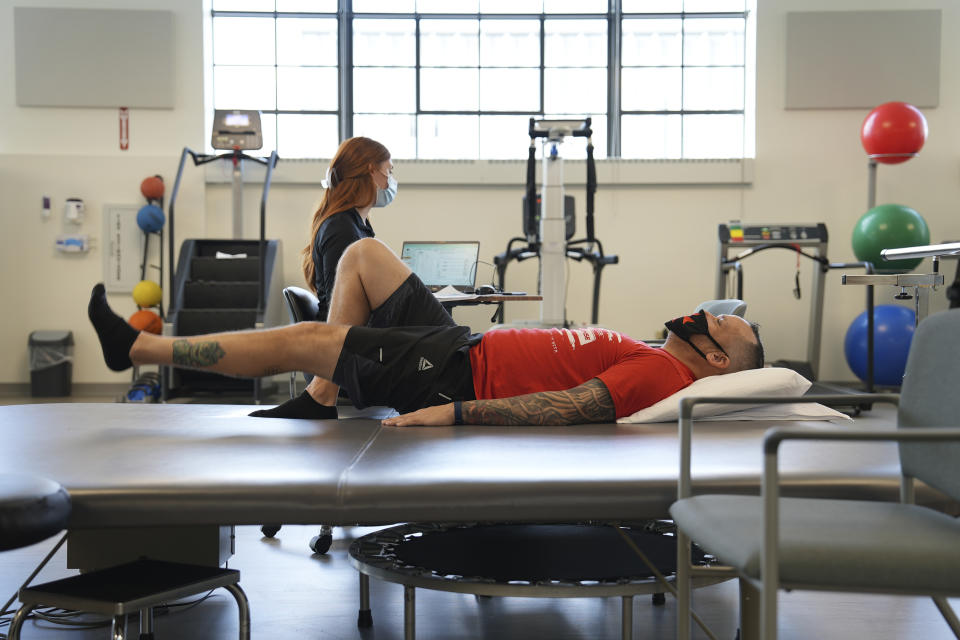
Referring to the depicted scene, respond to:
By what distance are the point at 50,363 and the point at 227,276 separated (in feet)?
4.81

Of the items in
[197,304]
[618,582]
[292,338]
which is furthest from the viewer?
[197,304]

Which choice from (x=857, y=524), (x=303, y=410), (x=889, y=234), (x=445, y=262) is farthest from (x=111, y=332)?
(x=889, y=234)

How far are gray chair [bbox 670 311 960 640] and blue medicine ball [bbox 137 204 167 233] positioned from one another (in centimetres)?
560

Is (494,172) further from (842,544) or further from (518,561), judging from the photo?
(842,544)

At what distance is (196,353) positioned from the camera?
2236 millimetres

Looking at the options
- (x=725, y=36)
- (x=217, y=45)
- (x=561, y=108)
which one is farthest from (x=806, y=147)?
(x=217, y=45)

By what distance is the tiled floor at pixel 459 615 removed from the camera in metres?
1.98

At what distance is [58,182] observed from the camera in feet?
21.4

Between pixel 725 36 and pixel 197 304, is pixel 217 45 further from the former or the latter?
pixel 725 36

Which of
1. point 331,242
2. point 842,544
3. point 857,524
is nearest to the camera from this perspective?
point 842,544

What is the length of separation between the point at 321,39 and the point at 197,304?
7.65ft

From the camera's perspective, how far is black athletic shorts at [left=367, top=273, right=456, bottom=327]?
2555 millimetres

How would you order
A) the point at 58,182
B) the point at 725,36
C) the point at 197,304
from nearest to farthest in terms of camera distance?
the point at 197,304, the point at 58,182, the point at 725,36

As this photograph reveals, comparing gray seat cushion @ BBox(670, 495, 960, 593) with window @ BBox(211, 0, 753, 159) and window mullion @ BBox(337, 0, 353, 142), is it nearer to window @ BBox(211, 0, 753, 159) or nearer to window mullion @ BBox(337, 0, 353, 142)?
window @ BBox(211, 0, 753, 159)
